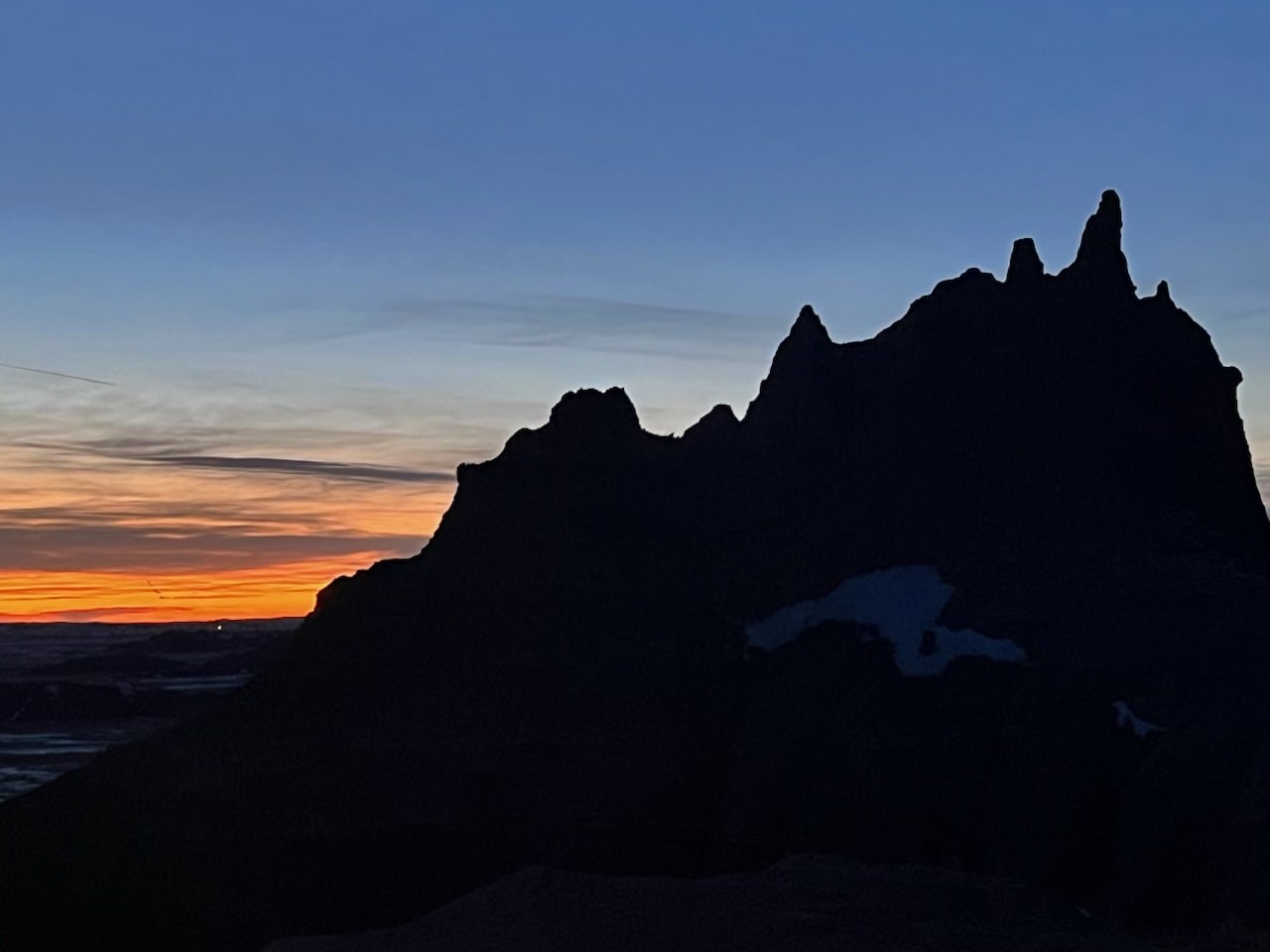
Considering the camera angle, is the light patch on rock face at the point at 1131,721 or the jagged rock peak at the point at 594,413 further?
the jagged rock peak at the point at 594,413

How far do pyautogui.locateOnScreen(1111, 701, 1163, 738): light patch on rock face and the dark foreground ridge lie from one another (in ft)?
0.27

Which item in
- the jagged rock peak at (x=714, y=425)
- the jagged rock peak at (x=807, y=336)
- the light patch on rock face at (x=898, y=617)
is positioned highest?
the jagged rock peak at (x=807, y=336)

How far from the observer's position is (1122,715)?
41.5 m

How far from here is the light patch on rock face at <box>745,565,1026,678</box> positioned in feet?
153

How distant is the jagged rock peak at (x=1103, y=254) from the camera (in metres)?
57.1

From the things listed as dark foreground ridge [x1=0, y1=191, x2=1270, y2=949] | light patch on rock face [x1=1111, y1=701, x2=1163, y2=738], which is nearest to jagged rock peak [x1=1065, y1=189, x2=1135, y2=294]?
dark foreground ridge [x1=0, y1=191, x2=1270, y2=949]

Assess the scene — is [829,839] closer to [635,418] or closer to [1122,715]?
[1122,715]

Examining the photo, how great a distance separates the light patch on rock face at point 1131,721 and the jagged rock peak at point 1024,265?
781 inches

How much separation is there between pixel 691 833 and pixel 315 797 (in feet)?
35.0

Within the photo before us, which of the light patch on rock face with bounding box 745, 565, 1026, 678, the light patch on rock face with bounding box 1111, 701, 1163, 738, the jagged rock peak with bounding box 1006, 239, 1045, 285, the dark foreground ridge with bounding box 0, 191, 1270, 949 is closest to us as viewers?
the light patch on rock face with bounding box 1111, 701, 1163, 738

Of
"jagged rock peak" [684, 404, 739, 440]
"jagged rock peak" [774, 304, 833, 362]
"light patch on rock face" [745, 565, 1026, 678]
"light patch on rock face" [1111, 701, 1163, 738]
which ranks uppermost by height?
"jagged rock peak" [774, 304, 833, 362]

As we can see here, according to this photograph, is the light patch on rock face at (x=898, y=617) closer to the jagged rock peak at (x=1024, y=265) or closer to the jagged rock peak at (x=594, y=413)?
the jagged rock peak at (x=594, y=413)

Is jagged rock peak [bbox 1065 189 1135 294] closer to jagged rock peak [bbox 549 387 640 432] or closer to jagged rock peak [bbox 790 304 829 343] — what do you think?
jagged rock peak [bbox 790 304 829 343]

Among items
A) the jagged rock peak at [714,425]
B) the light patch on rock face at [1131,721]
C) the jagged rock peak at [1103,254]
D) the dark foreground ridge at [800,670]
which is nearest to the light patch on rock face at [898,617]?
the dark foreground ridge at [800,670]
